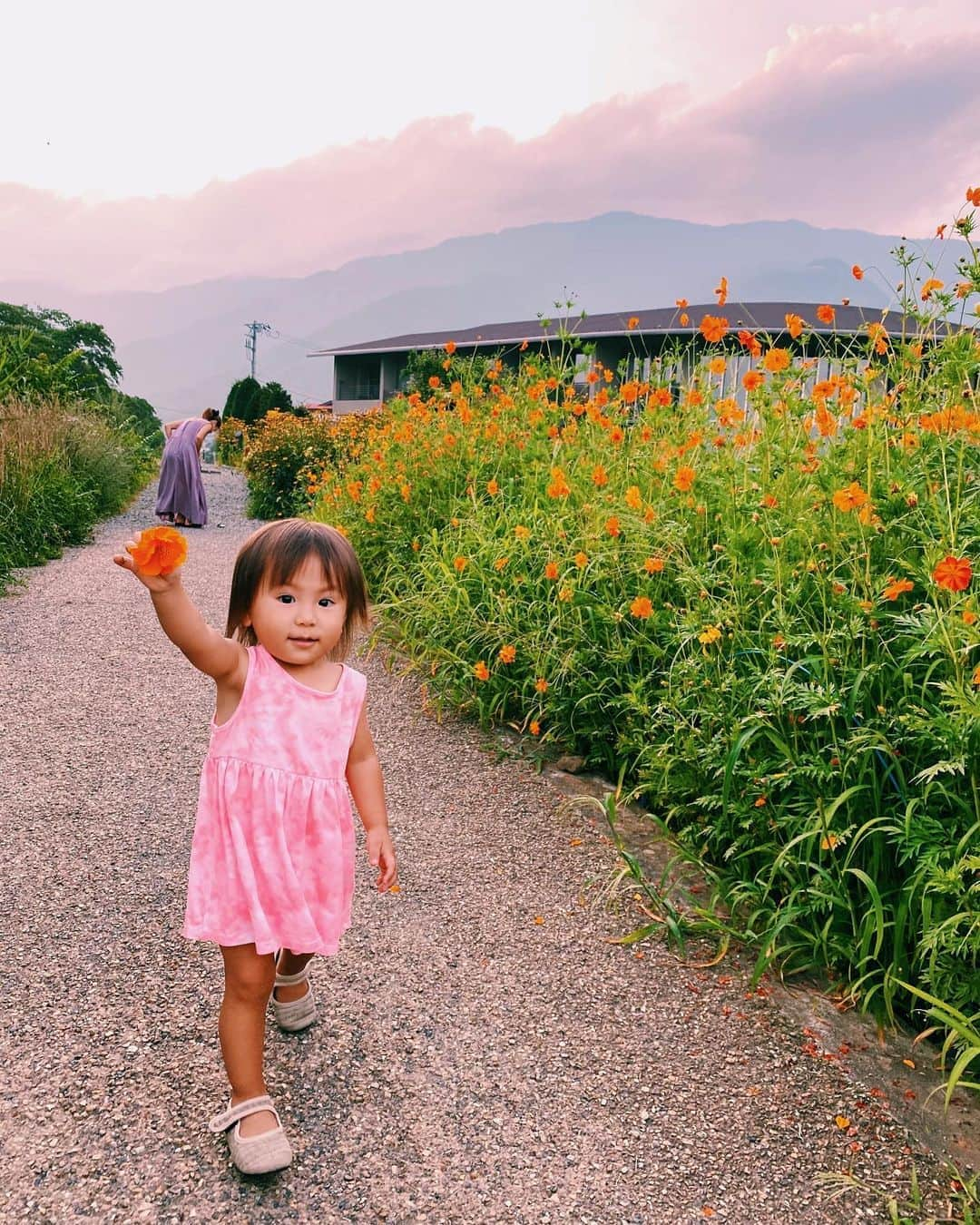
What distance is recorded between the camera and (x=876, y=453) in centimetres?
290

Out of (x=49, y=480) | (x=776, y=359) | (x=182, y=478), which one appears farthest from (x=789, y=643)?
(x=182, y=478)

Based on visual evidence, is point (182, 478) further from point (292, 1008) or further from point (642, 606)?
point (292, 1008)

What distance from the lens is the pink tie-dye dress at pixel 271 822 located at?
5.81 feet

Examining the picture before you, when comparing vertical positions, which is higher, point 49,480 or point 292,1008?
point 49,480

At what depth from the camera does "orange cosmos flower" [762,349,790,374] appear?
3.08 m

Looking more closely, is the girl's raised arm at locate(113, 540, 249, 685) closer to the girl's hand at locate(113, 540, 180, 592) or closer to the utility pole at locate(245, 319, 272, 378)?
the girl's hand at locate(113, 540, 180, 592)

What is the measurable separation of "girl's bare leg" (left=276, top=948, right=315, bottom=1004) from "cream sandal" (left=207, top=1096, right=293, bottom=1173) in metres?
0.37

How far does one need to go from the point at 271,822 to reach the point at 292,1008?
631 mm

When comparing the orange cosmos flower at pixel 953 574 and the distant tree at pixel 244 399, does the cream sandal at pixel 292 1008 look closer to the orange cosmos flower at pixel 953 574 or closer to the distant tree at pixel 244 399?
the orange cosmos flower at pixel 953 574

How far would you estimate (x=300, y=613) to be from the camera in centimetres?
178

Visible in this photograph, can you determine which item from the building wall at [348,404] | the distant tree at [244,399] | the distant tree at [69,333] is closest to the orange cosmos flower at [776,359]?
the distant tree at [244,399]

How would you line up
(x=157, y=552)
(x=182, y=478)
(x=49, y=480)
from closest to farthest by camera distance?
(x=157, y=552) → (x=49, y=480) → (x=182, y=478)

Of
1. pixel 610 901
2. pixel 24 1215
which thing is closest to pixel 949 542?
pixel 610 901

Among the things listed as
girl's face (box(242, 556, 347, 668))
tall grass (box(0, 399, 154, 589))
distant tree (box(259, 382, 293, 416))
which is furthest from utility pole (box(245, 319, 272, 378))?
girl's face (box(242, 556, 347, 668))
